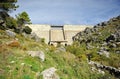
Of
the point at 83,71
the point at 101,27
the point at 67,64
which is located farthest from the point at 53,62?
the point at 101,27

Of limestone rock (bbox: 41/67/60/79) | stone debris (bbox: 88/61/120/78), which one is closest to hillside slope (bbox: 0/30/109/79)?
limestone rock (bbox: 41/67/60/79)

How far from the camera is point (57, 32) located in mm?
56125

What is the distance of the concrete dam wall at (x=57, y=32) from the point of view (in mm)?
54125

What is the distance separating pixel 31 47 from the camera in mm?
16875

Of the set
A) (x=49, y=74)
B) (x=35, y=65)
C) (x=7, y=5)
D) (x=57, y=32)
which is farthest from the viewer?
(x=57, y=32)

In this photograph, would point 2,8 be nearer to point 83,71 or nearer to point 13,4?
point 13,4

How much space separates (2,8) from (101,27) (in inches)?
1123

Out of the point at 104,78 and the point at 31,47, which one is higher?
the point at 31,47

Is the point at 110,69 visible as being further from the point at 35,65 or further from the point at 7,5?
the point at 7,5

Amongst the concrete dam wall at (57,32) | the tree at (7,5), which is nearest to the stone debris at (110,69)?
the tree at (7,5)

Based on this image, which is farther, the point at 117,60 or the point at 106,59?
the point at 106,59

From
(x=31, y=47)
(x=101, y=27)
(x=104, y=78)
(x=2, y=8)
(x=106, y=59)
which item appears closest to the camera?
(x=104, y=78)

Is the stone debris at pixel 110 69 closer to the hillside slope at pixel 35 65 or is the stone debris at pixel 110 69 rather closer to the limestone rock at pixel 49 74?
the hillside slope at pixel 35 65

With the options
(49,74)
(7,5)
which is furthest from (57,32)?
(49,74)
